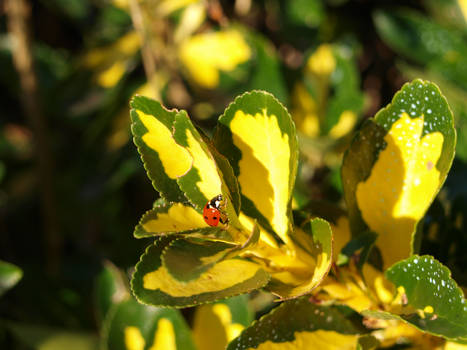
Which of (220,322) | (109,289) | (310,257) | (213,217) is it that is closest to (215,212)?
(213,217)

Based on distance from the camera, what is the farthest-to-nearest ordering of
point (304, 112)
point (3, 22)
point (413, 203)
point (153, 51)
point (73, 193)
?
point (3, 22) < point (73, 193) < point (153, 51) < point (304, 112) < point (413, 203)

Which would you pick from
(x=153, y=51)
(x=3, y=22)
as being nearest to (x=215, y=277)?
(x=153, y=51)

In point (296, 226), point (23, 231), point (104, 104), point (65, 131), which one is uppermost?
point (296, 226)

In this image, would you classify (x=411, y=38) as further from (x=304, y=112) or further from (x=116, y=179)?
(x=116, y=179)

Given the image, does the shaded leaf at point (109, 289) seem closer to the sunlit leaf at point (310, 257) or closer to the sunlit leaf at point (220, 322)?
the sunlit leaf at point (220, 322)

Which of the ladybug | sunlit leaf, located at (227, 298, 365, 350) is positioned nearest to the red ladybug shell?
the ladybug

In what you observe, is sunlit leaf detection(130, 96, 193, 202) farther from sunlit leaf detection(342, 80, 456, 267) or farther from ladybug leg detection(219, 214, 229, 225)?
sunlit leaf detection(342, 80, 456, 267)
